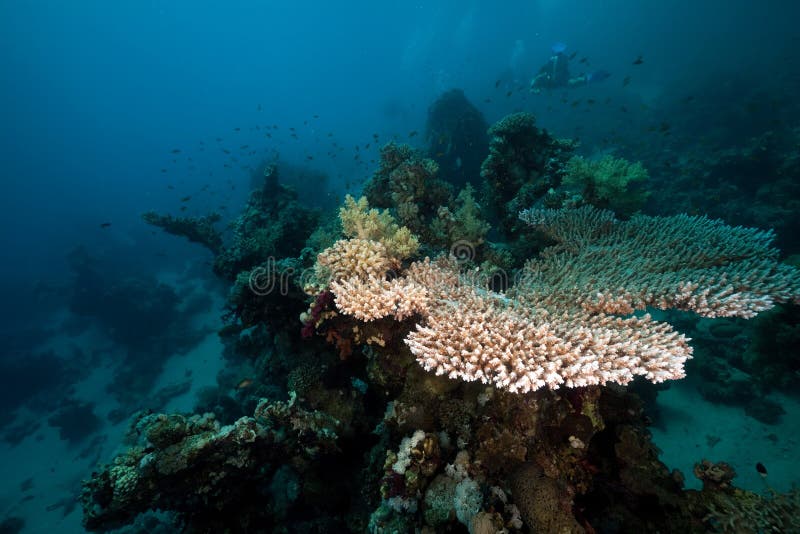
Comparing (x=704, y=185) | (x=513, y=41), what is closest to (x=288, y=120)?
(x=513, y=41)

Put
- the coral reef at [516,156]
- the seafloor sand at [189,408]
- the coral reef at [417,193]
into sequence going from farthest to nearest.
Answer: the coral reef at [516,156]
the seafloor sand at [189,408]
the coral reef at [417,193]

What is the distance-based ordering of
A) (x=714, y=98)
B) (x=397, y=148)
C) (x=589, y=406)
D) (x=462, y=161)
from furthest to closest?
(x=714, y=98) < (x=462, y=161) < (x=397, y=148) < (x=589, y=406)

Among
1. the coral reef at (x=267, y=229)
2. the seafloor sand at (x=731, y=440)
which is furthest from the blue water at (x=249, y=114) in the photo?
the coral reef at (x=267, y=229)

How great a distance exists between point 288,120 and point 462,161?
110m

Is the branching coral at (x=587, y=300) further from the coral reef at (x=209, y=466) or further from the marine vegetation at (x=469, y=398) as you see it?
the coral reef at (x=209, y=466)

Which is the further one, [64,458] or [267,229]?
[64,458]

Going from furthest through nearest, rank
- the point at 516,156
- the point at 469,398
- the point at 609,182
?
the point at 516,156, the point at 609,182, the point at 469,398

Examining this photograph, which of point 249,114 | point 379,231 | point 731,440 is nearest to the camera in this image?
point 379,231

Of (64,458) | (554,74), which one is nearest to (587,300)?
(554,74)

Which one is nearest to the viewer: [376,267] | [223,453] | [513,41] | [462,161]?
[223,453]

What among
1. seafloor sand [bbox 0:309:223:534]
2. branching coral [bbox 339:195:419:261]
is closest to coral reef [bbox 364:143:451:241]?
branching coral [bbox 339:195:419:261]

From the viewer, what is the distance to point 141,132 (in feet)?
414

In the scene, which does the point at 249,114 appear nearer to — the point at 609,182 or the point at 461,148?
the point at 461,148

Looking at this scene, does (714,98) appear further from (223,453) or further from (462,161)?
(223,453)
